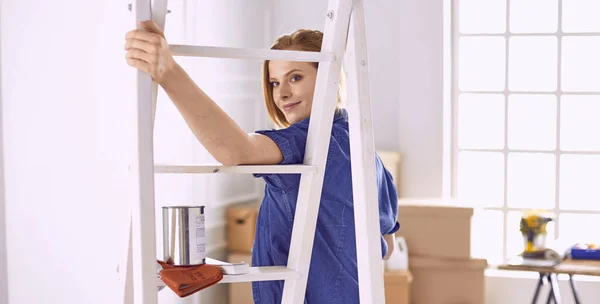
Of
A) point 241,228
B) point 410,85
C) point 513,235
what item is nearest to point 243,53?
point 241,228

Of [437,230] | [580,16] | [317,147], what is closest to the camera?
[317,147]

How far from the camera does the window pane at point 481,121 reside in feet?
17.0

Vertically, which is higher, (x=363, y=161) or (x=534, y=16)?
(x=534, y=16)

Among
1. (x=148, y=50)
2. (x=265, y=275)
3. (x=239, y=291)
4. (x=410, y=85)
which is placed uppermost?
(x=410, y=85)

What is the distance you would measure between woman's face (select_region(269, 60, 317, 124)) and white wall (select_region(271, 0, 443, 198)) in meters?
3.00

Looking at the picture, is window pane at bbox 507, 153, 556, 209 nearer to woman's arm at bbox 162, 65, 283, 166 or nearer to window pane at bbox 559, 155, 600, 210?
window pane at bbox 559, 155, 600, 210

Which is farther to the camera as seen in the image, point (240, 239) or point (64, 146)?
point (240, 239)

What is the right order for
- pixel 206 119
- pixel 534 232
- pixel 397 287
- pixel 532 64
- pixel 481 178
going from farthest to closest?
pixel 481 178 → pixel 532 64 → pixel 397 287 → pixel 534 232 → pixel 206 119

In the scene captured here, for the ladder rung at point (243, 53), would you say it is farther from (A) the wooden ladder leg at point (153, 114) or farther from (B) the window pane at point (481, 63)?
(B) the window pane at point (481, 63)

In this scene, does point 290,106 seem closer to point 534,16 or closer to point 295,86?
point 295,86

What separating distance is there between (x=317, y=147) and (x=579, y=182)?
11.4 ft

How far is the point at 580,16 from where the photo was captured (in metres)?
5.00

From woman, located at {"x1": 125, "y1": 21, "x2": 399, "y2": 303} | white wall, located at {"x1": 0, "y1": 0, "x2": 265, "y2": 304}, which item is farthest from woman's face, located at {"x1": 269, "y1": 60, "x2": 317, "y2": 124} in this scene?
white wall, located at {"x1": 0, "y1": 0, "x2": 265, "y2": 304}

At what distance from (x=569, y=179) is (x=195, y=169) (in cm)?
371
